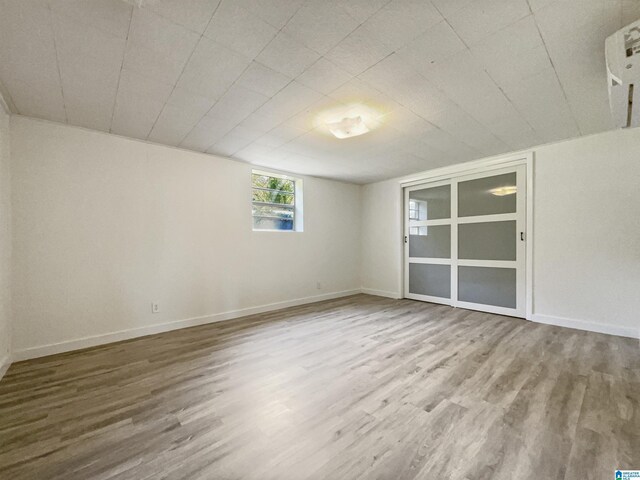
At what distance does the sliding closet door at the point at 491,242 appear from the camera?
153 inches

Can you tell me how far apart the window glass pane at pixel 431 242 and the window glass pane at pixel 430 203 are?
0.23 metres

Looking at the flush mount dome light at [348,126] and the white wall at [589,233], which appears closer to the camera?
the flush mount dome light at [348,126]

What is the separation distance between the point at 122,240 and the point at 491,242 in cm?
530

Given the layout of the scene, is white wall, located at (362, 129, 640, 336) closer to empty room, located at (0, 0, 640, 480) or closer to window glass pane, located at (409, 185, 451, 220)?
empty room, located at (0, 0, 640, 480)

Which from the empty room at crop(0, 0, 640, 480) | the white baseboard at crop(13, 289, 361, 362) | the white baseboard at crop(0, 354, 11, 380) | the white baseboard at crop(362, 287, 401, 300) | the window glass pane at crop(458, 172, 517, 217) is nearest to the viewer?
the empty room at crop(0, 0, 640, 480)

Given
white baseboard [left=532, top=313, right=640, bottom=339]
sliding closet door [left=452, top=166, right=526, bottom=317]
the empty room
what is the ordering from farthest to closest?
sliding closet door [left=452, top=166, right=526, bottom=317] → white baseboard [left=532, top=313, right=640, bottom=339] → the empty room

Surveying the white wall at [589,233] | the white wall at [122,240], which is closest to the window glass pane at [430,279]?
the white wall at [589,233]

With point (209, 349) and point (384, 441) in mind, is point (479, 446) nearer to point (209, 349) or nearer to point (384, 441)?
point (384, 441)

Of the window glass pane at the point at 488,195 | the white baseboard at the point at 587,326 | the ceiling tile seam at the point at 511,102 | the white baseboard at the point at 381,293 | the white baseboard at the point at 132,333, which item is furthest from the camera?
the white baseboard at the point at 381,293

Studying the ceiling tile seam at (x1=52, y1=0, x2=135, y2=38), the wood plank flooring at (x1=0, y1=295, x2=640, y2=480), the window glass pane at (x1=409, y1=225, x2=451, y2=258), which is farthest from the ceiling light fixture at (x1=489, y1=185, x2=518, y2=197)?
the ceiling tile seam at (x1=52, y1=0, x2=135, y2=38)

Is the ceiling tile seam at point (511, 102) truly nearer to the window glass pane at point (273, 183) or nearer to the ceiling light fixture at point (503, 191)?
the ceiling light fixture at point (503, 191)

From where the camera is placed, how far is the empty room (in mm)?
1466

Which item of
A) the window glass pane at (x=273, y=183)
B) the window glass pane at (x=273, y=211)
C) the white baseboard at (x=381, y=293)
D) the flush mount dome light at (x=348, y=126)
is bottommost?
the white baseboard at (x=381, y=293)

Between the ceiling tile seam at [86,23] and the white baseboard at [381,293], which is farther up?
the ceiling tile seam at [86,23]
